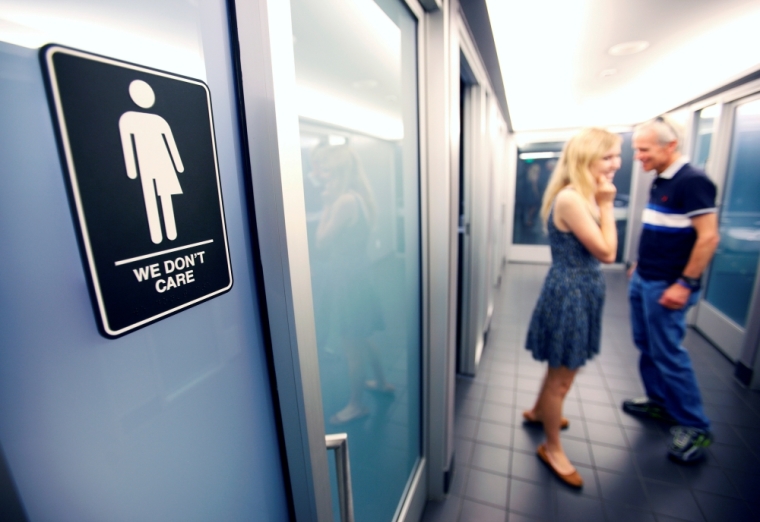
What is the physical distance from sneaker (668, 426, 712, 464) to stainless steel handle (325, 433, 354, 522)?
2.15 m

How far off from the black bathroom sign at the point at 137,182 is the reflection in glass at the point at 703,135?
187 inches

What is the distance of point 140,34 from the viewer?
386 mm

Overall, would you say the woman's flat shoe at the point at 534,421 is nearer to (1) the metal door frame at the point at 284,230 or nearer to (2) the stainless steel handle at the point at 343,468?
(2) the stainless steel handle at the point at 343,468

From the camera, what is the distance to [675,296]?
6.15 feet

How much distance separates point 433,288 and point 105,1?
1355 millimetres

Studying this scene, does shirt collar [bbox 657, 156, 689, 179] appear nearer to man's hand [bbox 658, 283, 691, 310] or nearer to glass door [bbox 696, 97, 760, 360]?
man's hand [bbox 658, 283, 691, 310]

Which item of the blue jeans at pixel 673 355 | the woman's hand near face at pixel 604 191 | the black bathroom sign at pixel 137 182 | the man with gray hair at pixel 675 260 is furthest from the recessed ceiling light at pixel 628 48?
the black bathroom sign at pixel 137 182

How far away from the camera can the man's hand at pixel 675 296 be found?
186cm

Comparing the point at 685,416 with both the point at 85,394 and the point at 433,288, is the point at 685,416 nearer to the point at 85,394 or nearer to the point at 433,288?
the point at 433,288

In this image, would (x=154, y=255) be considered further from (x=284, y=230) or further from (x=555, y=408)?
(x=555, y=408)

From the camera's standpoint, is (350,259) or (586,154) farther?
(586,154)

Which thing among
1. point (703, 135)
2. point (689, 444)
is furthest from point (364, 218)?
point (703, 135)

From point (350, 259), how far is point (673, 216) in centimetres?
197

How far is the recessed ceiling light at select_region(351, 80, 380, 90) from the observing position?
0.91m
